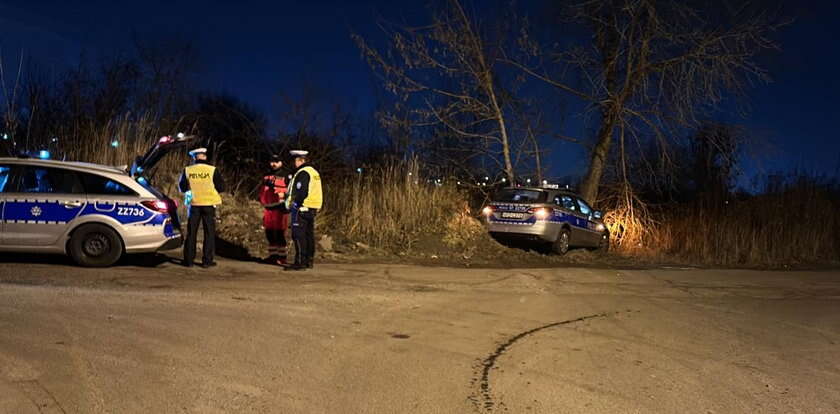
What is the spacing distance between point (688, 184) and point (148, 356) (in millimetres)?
21616

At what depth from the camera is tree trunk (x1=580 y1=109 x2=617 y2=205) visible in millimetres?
19328

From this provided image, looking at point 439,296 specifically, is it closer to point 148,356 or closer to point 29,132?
point 148,356

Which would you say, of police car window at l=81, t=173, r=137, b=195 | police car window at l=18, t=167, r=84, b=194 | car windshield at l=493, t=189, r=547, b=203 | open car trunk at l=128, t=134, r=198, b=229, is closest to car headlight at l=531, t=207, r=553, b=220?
car windshield at l=493, t=189, r=547, b=203

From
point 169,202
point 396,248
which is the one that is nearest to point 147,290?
point 169,202

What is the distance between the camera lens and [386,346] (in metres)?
6.51

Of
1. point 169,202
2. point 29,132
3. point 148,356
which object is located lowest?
point 148,356

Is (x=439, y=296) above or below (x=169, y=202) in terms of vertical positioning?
below

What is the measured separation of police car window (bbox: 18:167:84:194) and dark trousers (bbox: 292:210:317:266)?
300cm

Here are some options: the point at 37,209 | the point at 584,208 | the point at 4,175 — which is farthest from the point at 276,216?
the point at 584,208

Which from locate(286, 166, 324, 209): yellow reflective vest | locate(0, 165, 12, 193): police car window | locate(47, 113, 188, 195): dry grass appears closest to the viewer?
locate(0, 165, 12, 193): police car window

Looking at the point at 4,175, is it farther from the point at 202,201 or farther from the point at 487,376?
the point at 487,376

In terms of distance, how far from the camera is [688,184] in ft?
79.0

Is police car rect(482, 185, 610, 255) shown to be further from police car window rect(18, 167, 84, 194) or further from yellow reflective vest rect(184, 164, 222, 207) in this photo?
police car window rect(18, 167, 84, 194)

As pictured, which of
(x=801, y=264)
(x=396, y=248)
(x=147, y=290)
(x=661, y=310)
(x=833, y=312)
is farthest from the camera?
(x=801, y=264)
